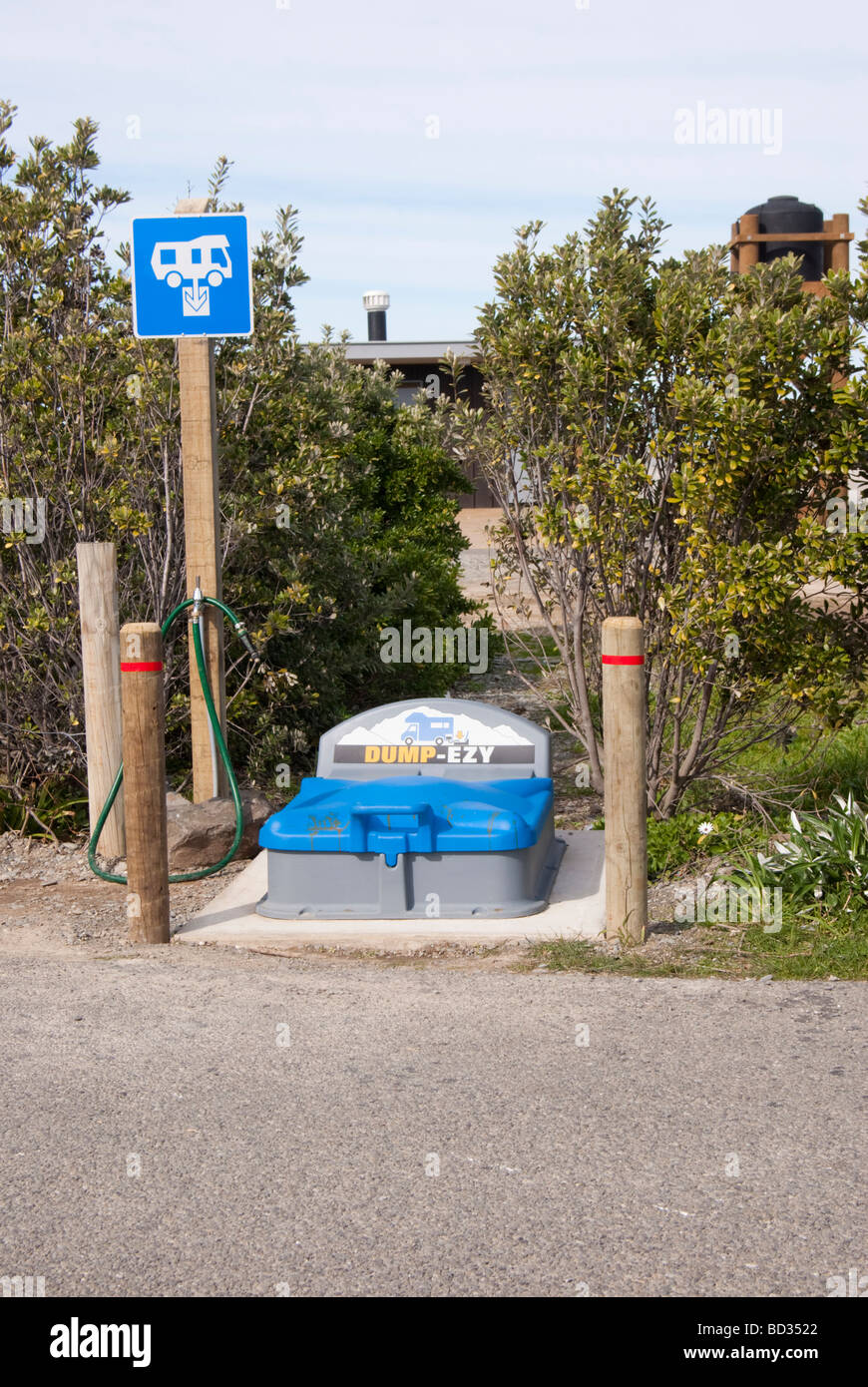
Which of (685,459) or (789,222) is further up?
(789,222)

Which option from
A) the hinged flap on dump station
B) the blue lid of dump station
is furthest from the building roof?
the blue lid of dump station

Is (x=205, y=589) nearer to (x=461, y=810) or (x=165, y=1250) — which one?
(x=461, y=810)

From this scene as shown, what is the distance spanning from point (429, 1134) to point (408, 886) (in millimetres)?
2117

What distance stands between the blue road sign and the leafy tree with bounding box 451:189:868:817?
1226 mm

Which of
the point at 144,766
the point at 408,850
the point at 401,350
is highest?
the point at 401,350

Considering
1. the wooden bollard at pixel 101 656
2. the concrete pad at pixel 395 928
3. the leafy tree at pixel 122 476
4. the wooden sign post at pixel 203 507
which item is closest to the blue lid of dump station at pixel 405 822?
the concrete pad at pixel 395 928

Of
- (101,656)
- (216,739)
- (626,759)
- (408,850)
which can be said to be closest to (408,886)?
(408,850)

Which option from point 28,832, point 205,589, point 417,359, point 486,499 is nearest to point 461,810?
point 205,589

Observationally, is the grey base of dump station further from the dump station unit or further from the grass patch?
the grass patch

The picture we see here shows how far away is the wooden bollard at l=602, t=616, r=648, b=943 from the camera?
5.29 m

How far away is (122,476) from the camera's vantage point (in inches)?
302

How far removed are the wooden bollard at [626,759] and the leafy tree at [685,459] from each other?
87 cm

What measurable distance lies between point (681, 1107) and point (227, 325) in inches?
170

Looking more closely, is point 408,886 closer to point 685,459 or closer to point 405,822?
point 405,822
